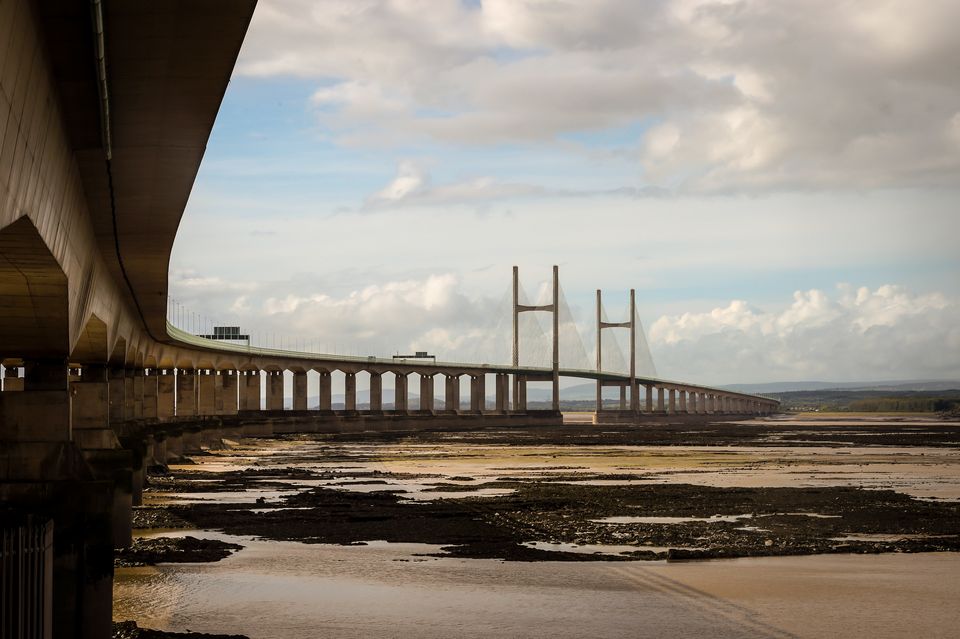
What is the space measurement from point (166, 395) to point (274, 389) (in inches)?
1370

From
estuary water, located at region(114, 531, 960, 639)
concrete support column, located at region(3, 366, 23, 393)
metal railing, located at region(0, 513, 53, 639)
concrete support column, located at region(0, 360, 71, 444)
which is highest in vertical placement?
concrete support column, located at region(3, 366, 23, 393)

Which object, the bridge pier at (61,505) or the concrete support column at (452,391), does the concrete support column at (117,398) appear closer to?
the bridge pier at (61,505)

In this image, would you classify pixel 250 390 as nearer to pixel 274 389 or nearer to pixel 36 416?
pixel 274 389

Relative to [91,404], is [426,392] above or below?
above

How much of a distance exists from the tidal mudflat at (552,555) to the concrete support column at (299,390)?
295 feet

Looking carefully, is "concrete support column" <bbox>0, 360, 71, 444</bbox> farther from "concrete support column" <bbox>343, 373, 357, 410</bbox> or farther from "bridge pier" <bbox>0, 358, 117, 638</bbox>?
"concrete support column" <bbox>343, 373, 357, 410</bbox>

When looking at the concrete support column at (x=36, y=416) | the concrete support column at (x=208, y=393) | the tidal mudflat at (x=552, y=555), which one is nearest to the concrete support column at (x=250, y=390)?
the concrete support column at (x=208, y=393)

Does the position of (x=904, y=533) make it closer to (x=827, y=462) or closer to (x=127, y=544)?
(x=127, y=544)

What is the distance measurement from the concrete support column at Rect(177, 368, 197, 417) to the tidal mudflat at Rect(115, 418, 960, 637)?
63420 mm

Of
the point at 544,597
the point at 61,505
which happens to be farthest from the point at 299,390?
the point at 544,597

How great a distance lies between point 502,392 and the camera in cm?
16925

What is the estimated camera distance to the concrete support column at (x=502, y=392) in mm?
167000

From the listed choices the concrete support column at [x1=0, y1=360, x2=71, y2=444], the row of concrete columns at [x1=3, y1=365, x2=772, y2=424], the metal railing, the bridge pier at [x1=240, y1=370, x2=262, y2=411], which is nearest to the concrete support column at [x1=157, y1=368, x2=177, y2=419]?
the row of concrete columns at [x1=3, y1=365, x2=772, y2=424]

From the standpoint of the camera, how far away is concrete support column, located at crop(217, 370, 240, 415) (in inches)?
4968
